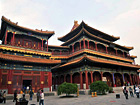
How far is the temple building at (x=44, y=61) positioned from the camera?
19016 mm

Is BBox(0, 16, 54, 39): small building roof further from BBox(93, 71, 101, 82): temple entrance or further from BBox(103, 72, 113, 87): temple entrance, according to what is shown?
BBox(103, 72, 113, 87): temple entrance

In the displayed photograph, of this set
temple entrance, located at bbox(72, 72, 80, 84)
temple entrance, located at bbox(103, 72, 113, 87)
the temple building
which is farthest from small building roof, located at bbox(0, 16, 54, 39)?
temple entrance, located at bbox(103, 72, 113, 87)

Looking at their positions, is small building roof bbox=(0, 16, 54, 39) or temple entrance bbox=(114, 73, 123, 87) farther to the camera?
temple entrance bbox=(114, 73, 123, 87)

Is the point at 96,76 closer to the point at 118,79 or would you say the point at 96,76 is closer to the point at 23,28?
the point at 118,79

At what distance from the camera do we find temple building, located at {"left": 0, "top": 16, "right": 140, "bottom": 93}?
1902 cm

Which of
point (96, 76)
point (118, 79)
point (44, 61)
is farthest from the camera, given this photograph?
point (118, 79)

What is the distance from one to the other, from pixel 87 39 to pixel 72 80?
9441mm

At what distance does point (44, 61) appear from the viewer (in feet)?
70.1

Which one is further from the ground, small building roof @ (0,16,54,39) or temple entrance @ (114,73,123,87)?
small building roof @ (0,16,54,39)

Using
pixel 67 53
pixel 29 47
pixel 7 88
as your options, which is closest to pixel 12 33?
pixel 29 47

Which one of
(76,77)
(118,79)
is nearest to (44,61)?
(76,77)

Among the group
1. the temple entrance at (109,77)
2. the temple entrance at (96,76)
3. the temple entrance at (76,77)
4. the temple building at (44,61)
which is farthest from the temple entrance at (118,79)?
the temple entrance at (76,77)

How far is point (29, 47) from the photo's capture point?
22.0m

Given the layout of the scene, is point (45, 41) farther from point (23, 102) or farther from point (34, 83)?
point (23, 102)
